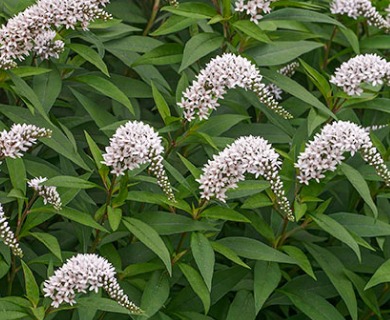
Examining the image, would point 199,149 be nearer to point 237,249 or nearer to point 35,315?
point 237,249

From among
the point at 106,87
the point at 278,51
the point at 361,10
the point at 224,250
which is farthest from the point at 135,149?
the point at 361,10

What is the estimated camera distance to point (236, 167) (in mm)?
2871

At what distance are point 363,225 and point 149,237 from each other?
865 millimetres

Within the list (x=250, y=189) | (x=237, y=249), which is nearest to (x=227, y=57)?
(x=250, y=189)

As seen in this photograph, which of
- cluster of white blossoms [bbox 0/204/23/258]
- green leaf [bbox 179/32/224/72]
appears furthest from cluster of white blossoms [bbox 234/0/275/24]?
cluster of white blossoms [bbox 0/204/23/258]

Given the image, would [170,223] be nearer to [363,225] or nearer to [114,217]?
[114,217]

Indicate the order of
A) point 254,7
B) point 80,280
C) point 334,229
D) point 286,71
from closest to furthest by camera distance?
point 80,280 → point 334,229 → point 254,7 → point 286,71

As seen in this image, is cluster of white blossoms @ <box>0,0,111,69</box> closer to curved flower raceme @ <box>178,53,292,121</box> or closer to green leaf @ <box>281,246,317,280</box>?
curved flower raceme @ <box>178,53,292,121</box>

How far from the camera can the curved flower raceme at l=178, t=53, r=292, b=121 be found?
10.1 feet

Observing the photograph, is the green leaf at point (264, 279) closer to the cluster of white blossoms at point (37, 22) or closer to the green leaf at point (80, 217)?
the green leaf at point (80, 217)

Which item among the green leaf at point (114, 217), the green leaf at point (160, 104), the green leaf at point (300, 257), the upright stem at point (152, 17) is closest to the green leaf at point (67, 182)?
the green leaf at point (114, 217)

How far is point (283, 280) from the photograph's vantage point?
12.2 ft

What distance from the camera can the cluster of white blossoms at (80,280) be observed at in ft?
8.70

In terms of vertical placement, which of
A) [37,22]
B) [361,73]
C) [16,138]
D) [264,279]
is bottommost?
[264,279]
